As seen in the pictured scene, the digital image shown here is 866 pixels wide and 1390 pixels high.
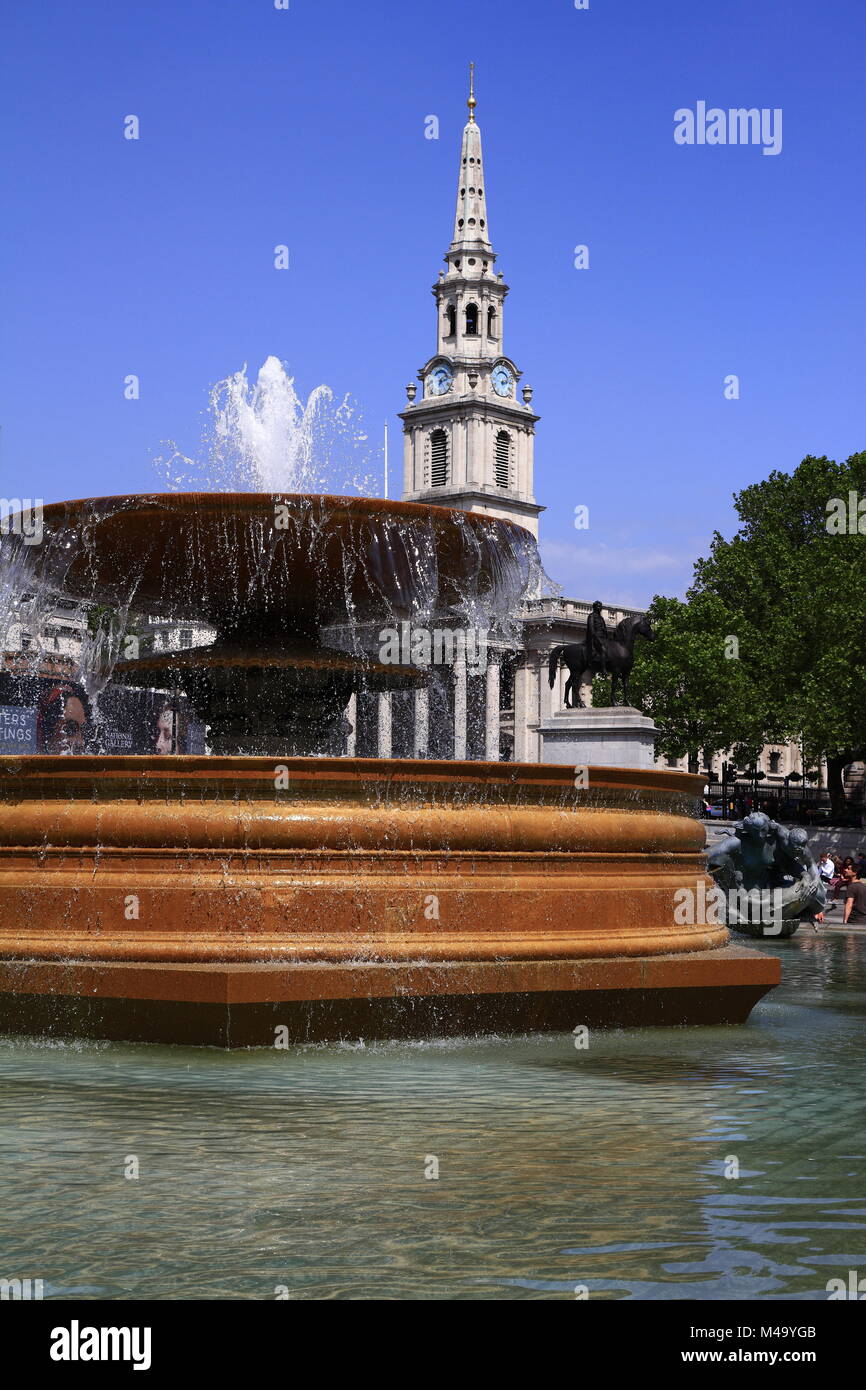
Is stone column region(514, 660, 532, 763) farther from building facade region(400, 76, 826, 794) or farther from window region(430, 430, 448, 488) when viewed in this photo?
window region(430, 430, 448, 488)

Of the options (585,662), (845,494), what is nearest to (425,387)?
(845,494)

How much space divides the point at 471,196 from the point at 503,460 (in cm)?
1767

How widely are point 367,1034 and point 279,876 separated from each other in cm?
95

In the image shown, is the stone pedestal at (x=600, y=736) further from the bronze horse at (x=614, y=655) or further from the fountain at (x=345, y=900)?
the fountain at (x=345, y=900)

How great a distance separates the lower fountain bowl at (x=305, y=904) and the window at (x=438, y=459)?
334ft

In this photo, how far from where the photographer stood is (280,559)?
37.7ft

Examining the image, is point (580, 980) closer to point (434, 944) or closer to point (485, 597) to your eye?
point (434, 944)

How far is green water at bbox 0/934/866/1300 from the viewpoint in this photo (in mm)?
4406

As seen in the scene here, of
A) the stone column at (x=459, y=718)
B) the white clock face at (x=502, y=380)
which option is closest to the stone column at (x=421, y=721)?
the stone column at (x=459, y=718)

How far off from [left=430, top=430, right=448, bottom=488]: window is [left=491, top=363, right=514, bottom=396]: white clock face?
15.7ft

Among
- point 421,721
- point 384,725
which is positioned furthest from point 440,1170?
point 384,725

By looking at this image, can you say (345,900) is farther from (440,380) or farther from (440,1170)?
(440,380)

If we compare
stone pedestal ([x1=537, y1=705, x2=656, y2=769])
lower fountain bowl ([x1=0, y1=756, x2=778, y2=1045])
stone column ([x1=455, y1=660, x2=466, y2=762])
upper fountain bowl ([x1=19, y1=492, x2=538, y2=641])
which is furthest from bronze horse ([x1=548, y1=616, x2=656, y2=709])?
stone column ([x1=455, y1=660, x2=466, y2=762])
